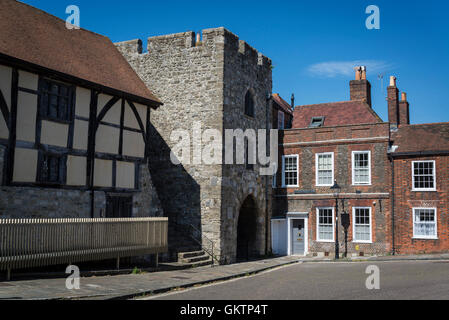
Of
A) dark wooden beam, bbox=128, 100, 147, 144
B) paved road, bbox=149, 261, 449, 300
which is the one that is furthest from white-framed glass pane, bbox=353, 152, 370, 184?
dark wooden beam, bbox=128, 100, 147, 144

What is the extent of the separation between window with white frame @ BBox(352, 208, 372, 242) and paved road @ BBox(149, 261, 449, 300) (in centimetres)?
834

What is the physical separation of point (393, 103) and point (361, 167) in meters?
4.75

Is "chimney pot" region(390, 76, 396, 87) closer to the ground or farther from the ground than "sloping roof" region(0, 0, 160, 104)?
farther from the ground

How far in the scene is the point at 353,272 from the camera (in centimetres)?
1727

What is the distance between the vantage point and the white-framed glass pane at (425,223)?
966 inches

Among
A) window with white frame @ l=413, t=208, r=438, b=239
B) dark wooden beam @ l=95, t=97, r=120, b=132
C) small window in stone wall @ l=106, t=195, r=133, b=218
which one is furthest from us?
window with white frame @ l=413, t=208, r=438, b=239

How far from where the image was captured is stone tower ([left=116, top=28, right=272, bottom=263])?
21.6 m

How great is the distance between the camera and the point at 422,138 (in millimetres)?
25891

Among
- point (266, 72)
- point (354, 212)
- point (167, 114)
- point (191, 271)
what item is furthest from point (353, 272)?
point (266, 72)

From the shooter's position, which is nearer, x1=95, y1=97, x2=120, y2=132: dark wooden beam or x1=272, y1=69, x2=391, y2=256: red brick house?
x1=95, y1=97, x2=120, y2=132: dark wooden beam

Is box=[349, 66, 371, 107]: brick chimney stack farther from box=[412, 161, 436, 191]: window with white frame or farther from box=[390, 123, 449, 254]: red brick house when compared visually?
box=[412, 161, 436, 191]: window with white frame

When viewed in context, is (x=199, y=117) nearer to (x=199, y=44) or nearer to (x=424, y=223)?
(x=199, y=44)

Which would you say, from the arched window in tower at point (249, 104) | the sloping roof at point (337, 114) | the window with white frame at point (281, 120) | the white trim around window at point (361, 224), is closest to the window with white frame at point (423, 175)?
the white trim around window at point (361, 224)

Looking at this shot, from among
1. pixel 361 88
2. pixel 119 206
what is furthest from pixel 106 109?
pixel 361 88
